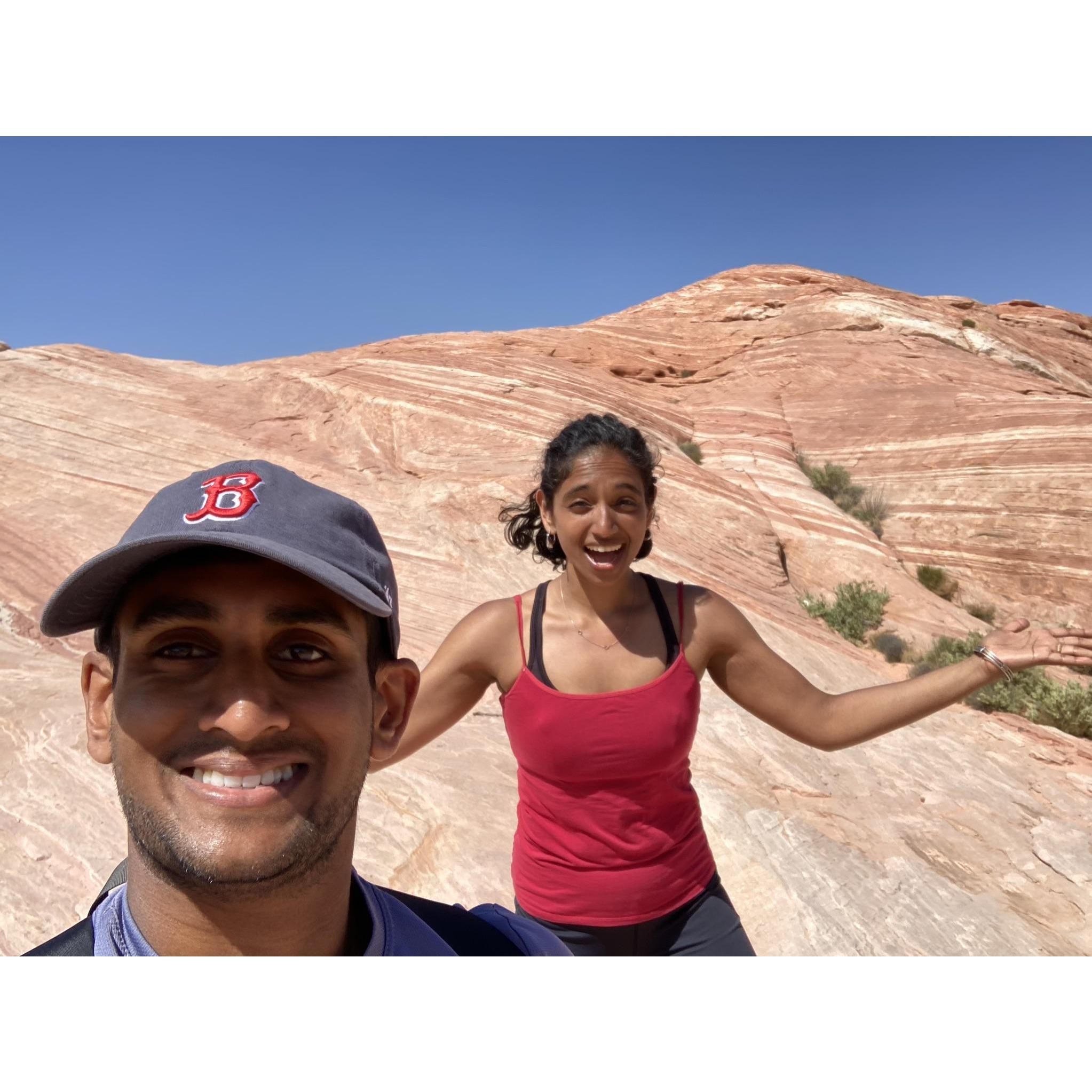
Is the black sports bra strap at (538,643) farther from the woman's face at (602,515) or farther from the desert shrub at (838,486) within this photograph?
the desert shrub at (838,486)

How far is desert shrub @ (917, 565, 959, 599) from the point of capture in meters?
15.3

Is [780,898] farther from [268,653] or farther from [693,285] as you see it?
[693,285]

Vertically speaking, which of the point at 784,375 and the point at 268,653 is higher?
the point at 784,375

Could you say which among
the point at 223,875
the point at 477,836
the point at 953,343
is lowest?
the point at 477,836

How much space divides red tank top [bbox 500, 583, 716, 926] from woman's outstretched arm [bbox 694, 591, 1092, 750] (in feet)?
0.72

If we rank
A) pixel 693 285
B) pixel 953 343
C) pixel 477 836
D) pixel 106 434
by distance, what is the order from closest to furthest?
1. pixel 477 836
2. pixel 106 434
3. pixel 953 343
4. pixel 693 285

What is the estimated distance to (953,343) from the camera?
78.7 ft

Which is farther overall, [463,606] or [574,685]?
[463,606]

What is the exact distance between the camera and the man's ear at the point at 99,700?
1.28m

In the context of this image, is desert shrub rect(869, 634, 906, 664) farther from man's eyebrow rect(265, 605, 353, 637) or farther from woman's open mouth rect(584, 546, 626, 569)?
man's eyebrow rect(265, 605, 353, 637)

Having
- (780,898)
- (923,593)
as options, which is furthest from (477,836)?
(923,593)

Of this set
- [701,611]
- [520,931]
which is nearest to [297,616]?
[520,931]

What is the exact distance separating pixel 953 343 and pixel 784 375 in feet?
21.2

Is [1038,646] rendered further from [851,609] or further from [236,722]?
[851,609]
